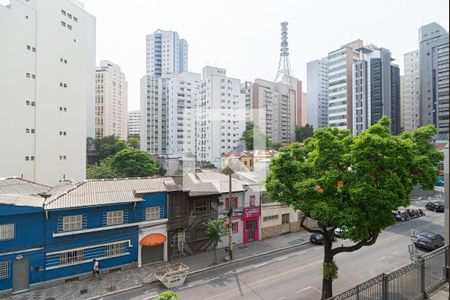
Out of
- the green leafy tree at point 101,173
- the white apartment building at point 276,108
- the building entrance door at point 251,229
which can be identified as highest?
the white apartment building at point 276,108

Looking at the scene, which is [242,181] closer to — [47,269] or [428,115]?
[47,269]

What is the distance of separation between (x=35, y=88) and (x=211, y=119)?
53.1 m

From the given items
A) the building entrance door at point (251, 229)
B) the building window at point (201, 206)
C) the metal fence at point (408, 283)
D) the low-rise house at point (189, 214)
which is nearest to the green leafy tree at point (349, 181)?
the metal fence at point (408, 283)

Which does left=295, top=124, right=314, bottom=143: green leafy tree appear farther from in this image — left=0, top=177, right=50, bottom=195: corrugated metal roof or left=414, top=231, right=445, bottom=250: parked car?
left=0, top=177, right=50, bottom=195: corrugated metal roof

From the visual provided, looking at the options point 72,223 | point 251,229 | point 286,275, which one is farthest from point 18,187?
point 286,275

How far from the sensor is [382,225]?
1309 cm

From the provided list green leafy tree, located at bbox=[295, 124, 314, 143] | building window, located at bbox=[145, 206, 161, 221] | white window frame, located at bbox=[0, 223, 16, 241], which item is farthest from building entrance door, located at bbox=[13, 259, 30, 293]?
green leafy tree, located at bbox=[295, 124, 314, 143]

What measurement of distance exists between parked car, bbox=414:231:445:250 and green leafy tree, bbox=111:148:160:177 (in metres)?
46.7

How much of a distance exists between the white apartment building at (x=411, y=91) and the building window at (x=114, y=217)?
92.5 m

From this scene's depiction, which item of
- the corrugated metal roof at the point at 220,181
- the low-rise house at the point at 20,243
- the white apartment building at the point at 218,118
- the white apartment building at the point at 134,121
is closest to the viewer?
the low-rise house at the point at 20,243

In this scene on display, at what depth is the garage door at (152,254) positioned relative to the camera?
2125 centimetres

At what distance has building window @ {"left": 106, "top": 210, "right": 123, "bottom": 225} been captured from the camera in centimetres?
1983

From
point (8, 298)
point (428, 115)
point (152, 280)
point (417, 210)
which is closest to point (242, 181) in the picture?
point (152, 280)

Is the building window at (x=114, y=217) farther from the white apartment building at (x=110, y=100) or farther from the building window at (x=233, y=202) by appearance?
the white apartment building at (x=110, y=100)
